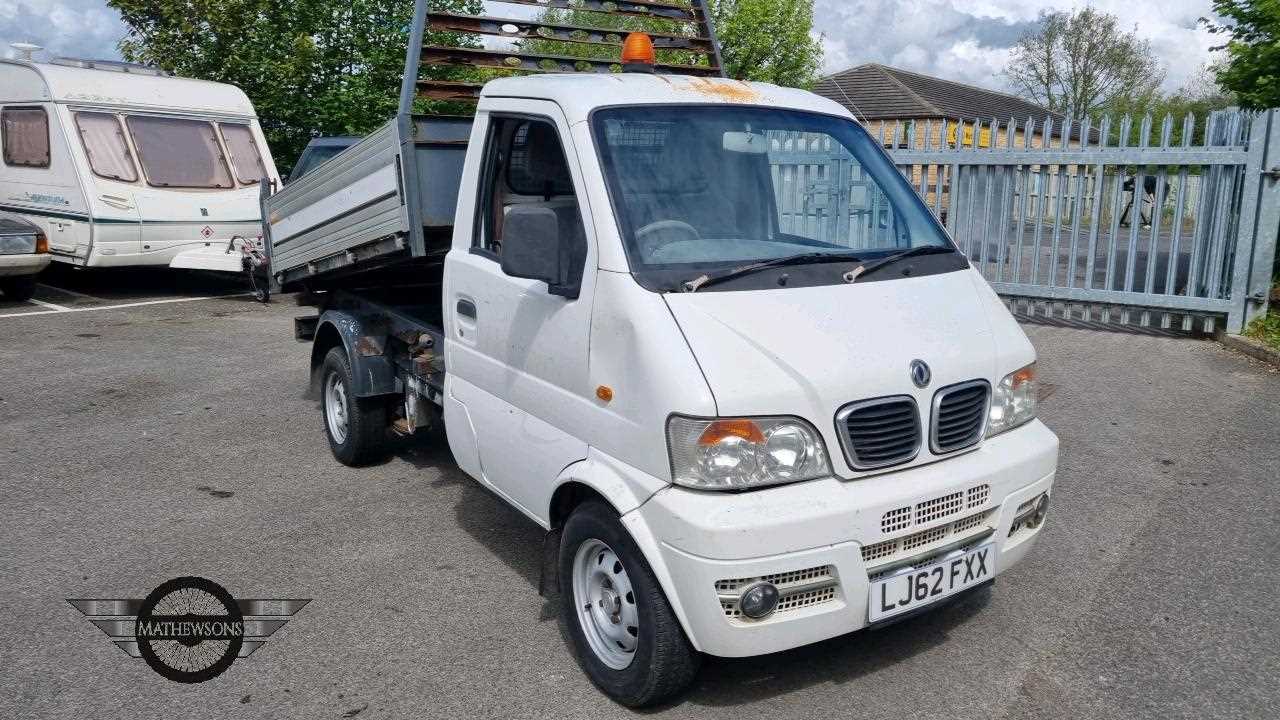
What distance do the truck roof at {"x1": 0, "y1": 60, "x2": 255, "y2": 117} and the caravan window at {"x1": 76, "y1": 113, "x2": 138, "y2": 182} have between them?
0.24 metres

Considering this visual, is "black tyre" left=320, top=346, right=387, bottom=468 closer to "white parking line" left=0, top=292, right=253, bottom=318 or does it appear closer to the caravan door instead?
the caravan door

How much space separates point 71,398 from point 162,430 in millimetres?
1478

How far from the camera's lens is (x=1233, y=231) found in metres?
8.91

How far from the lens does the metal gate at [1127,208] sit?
28.8 ft

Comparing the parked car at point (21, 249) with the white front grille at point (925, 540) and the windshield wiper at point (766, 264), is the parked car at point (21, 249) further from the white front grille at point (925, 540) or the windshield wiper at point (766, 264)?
the white front grille at point (925, 540)

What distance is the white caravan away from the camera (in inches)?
485

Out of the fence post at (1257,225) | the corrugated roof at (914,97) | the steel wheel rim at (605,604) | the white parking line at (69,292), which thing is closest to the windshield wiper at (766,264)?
the steel wheel rim at (605,604)

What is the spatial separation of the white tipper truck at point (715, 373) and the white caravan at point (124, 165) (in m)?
9.02

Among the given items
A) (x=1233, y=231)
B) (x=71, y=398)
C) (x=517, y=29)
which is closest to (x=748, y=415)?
(x=517, y=29)

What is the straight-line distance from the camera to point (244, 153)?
45.3ft

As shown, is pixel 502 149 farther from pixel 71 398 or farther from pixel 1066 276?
pixel 1066 276

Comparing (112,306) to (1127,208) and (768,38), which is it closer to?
(1127,208)

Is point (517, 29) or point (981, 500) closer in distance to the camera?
point (981, 500)

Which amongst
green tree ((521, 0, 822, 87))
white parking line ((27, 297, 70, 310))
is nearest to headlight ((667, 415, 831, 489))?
white parking line ((27, 297, 70, 310))
